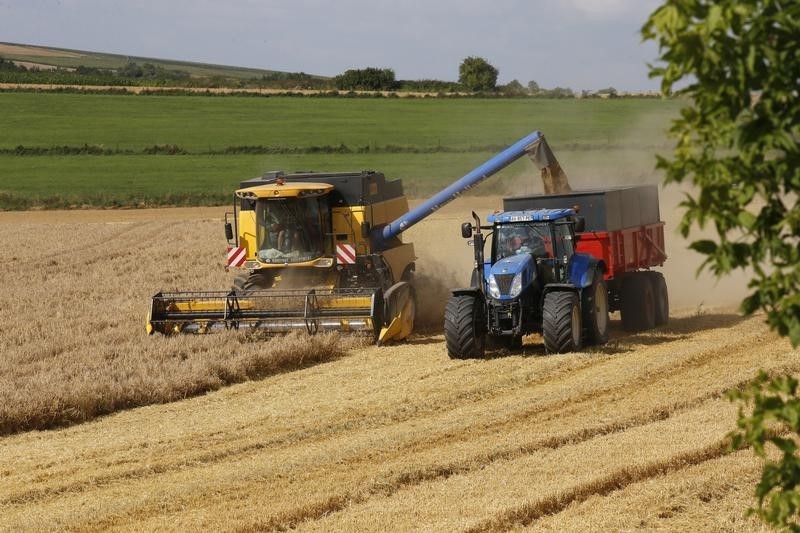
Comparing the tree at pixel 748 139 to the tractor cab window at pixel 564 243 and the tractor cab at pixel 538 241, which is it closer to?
the tractor cab at pixel 538 241

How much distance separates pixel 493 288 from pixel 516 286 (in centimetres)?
35

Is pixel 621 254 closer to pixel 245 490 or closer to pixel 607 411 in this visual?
pixel 607 411

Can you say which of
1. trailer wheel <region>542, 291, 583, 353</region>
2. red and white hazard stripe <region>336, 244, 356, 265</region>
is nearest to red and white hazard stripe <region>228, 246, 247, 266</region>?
red and white hazard stripe <region>336, 244, 356, 265</region>

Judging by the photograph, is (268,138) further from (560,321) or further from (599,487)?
(599,487)

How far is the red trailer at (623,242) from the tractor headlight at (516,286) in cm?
169

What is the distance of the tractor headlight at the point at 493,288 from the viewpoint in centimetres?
1576

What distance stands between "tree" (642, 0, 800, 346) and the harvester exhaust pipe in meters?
15.4

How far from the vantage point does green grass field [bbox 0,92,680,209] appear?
45.7m

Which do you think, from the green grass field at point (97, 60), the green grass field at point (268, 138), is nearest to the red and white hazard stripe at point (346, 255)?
the green grass field at point (268, 138)

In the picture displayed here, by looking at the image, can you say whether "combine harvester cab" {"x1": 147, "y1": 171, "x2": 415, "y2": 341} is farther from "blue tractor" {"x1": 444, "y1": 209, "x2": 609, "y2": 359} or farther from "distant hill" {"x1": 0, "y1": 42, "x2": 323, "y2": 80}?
Result: "distant hill" {"x1": 0, "y1": 42, "x2": 323, "y2": 80}

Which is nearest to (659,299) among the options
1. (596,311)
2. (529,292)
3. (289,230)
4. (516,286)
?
(596,311)

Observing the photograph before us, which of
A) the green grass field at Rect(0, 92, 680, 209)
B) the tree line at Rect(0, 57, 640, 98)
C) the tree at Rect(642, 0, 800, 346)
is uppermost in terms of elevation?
the tree line at Rect(0, 57, 640, 98)

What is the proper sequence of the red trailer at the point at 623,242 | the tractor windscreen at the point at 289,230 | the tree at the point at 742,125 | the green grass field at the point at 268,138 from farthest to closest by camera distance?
the green grass field at the point at 268,138
the tractor windscreen at the point at 289,230
the red trailer at the point at 623,242
the tree at the point at 742,125

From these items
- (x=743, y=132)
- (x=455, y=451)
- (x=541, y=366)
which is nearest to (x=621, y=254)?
(x=541, y=366)
